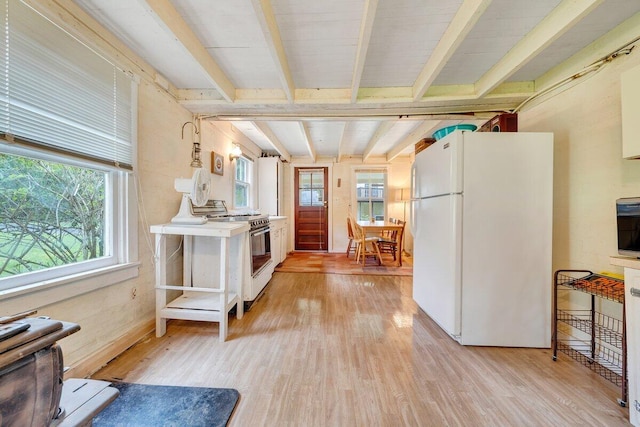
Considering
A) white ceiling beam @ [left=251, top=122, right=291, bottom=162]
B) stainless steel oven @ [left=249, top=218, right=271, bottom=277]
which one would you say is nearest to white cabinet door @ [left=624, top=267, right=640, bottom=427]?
stainless steel oven @ [left=249, top=218, right=271, bottom=277]

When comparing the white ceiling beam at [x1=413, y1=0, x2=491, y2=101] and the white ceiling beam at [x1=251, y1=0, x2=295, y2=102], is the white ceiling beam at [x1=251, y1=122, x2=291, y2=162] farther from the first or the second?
the white ceiling beam at [x1=413, y1=0, x2=491, y2=101]

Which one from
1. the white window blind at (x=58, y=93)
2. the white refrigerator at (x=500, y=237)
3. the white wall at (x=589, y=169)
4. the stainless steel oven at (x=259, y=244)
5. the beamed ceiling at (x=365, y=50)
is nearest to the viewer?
the white window blind at (x=58, y=93)

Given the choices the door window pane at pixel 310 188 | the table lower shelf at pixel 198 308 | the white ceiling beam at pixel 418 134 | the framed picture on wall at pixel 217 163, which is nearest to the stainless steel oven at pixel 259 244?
the table lower shelf at pixel 198 308

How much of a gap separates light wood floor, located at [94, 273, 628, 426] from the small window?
7.37 ft

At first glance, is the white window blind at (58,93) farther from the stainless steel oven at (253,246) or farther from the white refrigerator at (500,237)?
the white refrigerator at (500,237)

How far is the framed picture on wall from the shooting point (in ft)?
9.68

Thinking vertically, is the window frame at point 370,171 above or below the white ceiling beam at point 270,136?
below

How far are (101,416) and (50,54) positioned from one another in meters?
1.95

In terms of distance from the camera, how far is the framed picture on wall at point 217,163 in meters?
2.95

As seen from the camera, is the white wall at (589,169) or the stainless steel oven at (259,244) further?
the stainless steel oven at (259,244)

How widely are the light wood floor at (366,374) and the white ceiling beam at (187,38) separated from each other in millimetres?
2160

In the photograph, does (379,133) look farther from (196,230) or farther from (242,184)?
(196,230)

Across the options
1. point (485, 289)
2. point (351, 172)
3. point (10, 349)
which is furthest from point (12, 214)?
point (351, 172)

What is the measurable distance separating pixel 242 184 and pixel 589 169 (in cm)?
418
